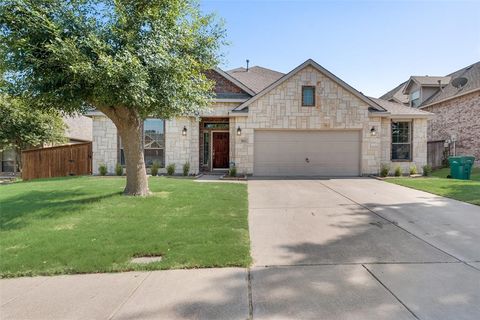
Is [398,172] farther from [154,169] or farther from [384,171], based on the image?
[154,169]

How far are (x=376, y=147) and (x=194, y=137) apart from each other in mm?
9238

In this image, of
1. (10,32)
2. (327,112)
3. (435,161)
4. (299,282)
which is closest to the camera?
(299,282)

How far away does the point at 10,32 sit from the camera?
6.11 m

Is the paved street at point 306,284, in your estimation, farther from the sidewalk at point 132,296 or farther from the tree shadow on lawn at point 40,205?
the tree shadow on lawn at point 40,205

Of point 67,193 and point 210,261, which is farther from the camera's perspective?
point 67,193

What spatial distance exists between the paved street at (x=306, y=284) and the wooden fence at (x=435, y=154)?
13.2 metres

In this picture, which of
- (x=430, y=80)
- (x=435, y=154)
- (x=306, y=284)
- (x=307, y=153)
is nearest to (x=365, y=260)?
(x=306, y=284)

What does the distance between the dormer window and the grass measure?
21.4m

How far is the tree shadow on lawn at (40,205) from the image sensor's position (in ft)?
19.7

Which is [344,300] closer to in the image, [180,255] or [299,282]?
[299,282]

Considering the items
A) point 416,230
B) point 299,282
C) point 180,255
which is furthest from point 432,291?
point 180,255

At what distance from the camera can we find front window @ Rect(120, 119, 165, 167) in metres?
14.4

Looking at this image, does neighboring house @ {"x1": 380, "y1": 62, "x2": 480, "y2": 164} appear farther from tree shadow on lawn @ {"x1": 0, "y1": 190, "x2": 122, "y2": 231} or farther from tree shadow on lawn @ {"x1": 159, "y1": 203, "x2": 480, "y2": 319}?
tree shadow on lawn @ {"x1": 0, "y1": 190, "x2": 122, "y2": 231}

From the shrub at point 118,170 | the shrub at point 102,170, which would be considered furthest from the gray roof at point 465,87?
the shrub at point 102,170
